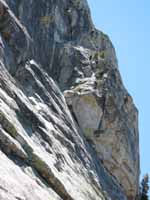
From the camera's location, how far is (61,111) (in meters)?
49.6

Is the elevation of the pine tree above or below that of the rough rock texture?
below

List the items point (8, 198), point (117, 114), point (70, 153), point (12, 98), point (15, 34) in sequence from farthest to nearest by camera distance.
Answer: point (117, 114)
point (15, 34)
point (70, 153)
point (12, 98)
point (8, 198)

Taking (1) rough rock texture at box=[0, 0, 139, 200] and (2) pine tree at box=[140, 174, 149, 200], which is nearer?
(1) rough rock texture at box=[0, 0, 139, 200]

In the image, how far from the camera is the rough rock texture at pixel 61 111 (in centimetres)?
3338

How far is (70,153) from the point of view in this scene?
1745 inches

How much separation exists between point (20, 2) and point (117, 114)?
19.8 metres

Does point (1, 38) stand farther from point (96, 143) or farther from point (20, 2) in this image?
point (96, 143)

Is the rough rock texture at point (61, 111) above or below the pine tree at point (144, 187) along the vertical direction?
above

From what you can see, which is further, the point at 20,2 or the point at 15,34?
the point at 20,2

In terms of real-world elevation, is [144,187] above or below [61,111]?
below

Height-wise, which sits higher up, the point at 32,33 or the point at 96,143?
the point at 32,33

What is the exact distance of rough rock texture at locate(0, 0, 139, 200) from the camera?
109 feet

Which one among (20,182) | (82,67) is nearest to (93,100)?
(82,67)

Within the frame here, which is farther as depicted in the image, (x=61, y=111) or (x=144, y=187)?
(x=144, y=187)
